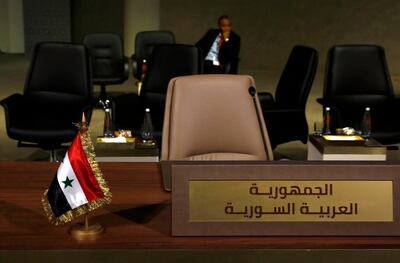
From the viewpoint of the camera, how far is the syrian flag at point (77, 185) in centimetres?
218

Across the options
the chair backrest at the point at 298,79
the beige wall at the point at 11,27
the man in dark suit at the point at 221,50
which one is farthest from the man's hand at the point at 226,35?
the beige wall at the point at 11,27

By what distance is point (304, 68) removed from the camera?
5.78 meters

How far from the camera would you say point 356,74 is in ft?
19.6

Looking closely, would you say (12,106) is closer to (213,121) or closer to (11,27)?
Result: (213,121)

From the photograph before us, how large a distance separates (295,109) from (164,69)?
1.08 metres

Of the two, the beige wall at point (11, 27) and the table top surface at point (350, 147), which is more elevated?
the table top surface at point (350, 147)

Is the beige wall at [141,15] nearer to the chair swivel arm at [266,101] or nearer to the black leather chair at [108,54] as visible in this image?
the black leather chair at [108,54]

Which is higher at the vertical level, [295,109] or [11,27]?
[295,109]

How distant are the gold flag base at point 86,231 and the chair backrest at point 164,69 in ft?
12.0

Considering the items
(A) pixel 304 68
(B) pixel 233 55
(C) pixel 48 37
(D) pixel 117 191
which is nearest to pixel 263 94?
(A) pixel 304 68

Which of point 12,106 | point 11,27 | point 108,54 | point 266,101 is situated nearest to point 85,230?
point 12,106

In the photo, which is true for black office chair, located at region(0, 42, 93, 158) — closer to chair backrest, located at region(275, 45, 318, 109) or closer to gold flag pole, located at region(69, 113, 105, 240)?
chair backrest, located at region(275, 45, 318, 109)

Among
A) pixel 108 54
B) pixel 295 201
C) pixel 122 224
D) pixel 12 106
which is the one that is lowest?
pixel 108 54

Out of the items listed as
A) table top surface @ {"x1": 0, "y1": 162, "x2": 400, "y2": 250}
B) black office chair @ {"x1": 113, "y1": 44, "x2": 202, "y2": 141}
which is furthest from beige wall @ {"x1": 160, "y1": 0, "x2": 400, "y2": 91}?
table top surface @ {"x1": 0, "y1": 162, "x2": 400, "y2": 250}
